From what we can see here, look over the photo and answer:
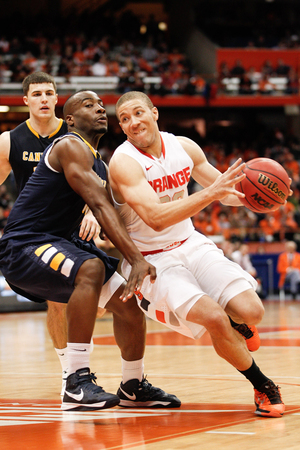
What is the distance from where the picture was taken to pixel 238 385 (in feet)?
15.8

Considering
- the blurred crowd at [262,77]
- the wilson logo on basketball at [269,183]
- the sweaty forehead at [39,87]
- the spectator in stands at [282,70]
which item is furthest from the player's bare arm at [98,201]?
the spectator in stands at [282,70]

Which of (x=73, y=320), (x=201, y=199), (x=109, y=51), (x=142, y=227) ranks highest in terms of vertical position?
(x=109, y=51)

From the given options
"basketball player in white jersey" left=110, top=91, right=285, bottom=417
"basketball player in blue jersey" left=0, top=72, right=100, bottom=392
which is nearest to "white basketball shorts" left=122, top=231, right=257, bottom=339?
"basketball player in white jersey" left=110, top=91, right=285, bottom=417

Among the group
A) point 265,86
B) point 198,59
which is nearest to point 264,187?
point 265,86

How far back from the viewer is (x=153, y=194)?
3.92 meters

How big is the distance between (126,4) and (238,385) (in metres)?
27.7

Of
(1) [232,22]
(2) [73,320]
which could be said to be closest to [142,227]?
(2) [73,320]

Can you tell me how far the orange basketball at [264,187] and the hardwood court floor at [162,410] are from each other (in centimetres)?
127

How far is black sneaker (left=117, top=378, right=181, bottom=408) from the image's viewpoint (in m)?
4.18

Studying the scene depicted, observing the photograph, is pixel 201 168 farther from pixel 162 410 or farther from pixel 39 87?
pixel 162 410

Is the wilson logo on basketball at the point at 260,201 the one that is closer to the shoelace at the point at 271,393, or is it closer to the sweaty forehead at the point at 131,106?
the sweaty forehead at the point at 131,106

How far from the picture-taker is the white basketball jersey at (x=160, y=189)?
13.7 ft

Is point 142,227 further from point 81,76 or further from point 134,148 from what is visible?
point 81,76

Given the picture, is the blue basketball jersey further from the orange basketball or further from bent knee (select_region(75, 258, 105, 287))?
the orange basketball
